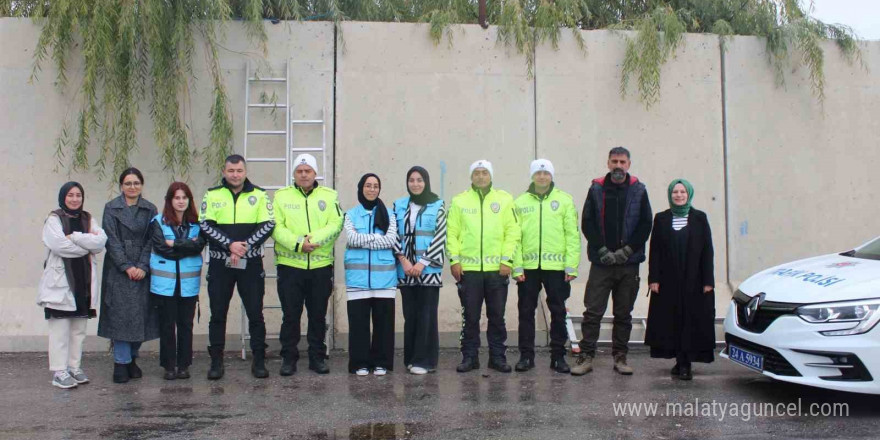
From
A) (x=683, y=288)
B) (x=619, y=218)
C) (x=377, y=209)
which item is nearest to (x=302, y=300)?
(x=377, y=209)

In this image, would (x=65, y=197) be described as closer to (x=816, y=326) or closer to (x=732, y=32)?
(x=816, y=326)

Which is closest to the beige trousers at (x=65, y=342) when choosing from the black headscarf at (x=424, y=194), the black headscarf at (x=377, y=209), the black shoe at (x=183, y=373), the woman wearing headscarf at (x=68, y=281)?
the woman wearing headscarf at (x=68, y=281)

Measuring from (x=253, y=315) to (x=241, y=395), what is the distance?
0.86 meters

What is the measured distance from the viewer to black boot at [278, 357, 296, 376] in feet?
23.9

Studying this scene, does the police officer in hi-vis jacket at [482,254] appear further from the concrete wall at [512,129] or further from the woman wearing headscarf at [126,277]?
the woman wearing headscarf at [126,277]

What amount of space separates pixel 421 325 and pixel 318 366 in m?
0.99

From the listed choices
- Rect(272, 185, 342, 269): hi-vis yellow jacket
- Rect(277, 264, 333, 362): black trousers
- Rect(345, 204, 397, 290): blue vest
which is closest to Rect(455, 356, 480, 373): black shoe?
Rect(345, 204, 397, 290): blue vest

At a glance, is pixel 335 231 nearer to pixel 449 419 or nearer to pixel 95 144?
pixel 449 419

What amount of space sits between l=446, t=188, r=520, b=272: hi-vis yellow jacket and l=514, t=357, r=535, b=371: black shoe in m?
0.89

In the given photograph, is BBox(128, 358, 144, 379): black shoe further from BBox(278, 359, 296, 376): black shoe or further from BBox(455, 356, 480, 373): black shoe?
BBox(455, 356, 480, 373): black shoe

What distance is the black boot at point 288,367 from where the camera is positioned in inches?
286

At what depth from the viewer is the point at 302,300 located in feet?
24.1

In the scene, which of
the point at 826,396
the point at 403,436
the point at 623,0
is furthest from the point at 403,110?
the point at 826,396

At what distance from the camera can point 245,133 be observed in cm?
857
